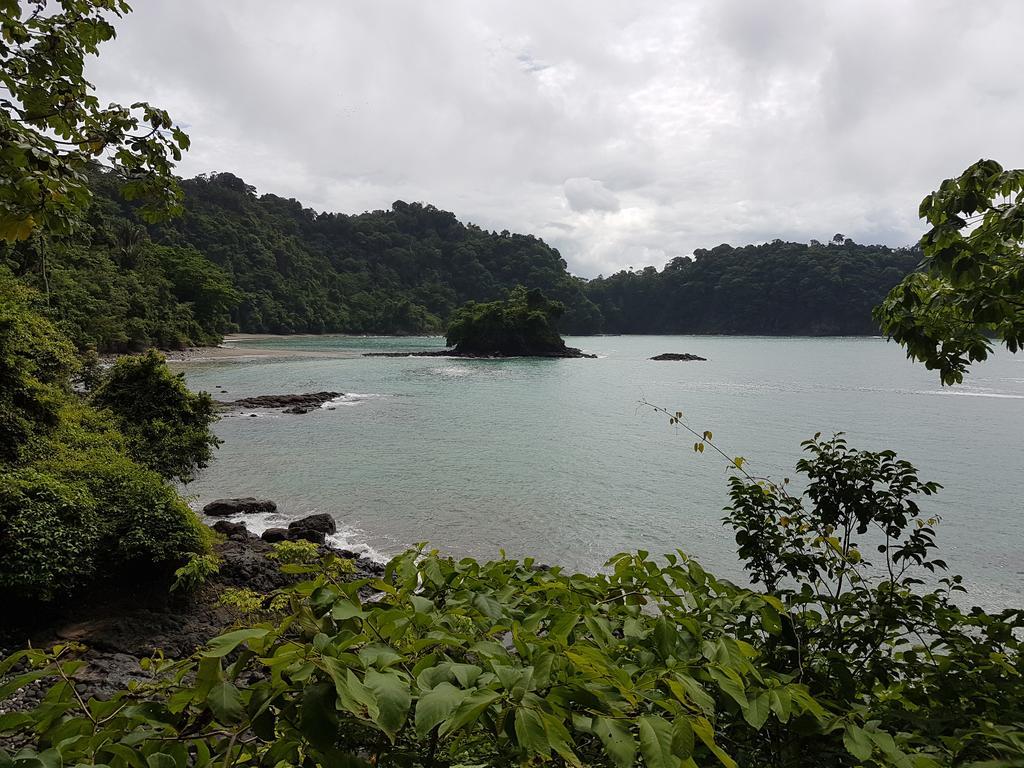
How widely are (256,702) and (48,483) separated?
914cm

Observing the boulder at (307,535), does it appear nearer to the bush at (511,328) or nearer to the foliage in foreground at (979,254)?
the foliage in foreground at (979,254)

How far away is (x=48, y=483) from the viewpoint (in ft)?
26.5

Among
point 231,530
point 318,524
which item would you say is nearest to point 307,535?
point 318,524

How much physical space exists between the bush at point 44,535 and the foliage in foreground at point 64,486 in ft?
0.04

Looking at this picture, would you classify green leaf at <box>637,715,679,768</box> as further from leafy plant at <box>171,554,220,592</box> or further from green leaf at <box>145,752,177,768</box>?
leafy plant at <box>171,554,220,592</box>

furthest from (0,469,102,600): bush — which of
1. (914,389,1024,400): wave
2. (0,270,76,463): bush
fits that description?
(914,389,1024,400): wave

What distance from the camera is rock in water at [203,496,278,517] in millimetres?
15617

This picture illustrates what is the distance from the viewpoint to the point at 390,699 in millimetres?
1260

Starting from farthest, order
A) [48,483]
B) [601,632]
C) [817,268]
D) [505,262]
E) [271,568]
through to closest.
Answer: [505,262] → [817,268] → [271,568] → [48,483] → [601,632]

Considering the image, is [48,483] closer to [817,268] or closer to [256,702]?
[256,702]

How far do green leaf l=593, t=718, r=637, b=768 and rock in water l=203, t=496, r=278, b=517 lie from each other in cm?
1667

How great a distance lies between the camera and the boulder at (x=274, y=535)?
1323cm

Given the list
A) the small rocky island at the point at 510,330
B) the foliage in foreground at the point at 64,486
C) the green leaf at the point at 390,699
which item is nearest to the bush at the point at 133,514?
the foliage in foreground at the point at 64,486

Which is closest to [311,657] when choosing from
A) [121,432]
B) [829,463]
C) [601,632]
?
[601,632]
